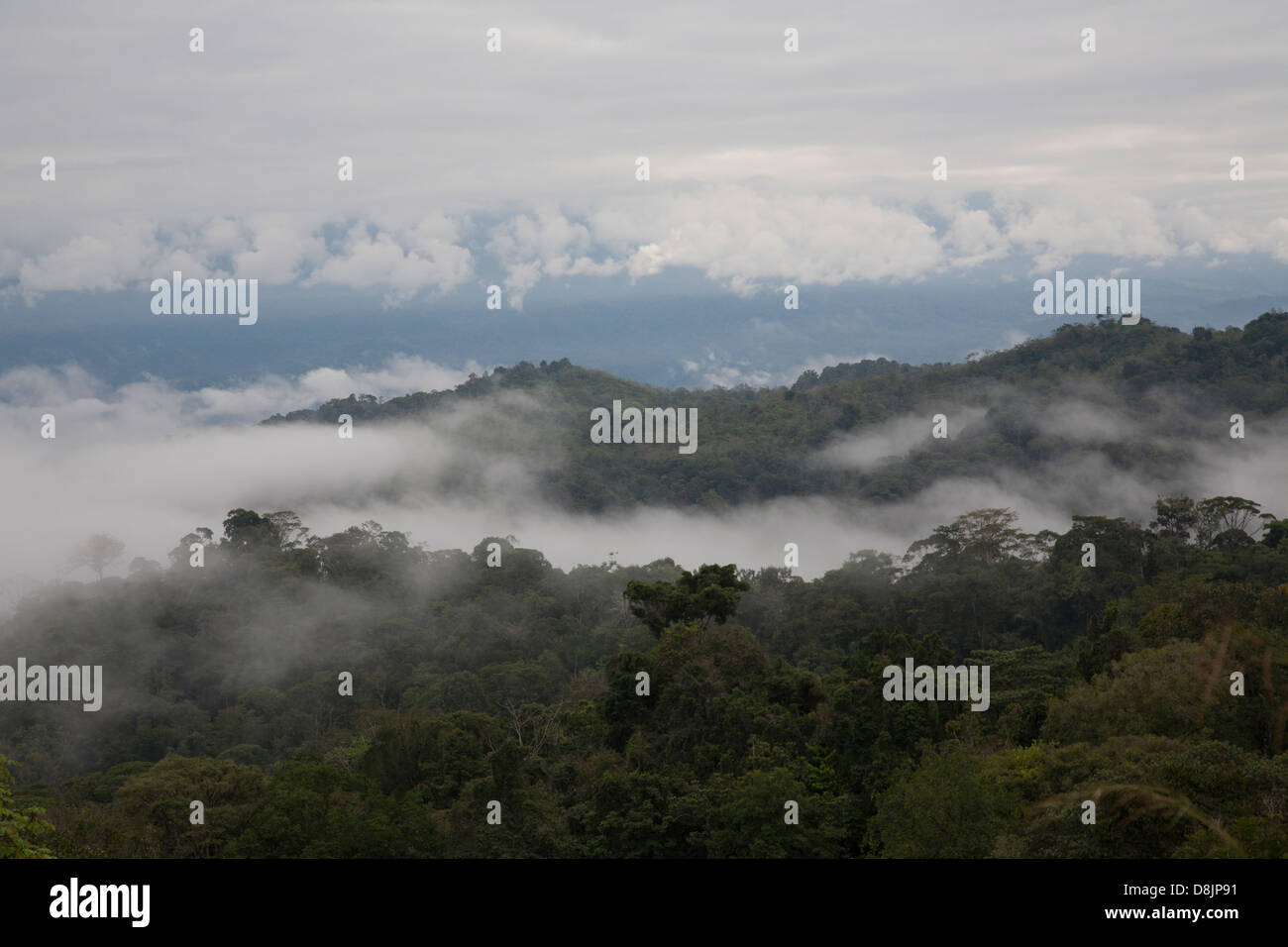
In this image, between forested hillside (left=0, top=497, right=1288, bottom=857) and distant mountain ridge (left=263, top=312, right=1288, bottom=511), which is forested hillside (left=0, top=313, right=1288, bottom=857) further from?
distant mountain ridge (left=263, top=312, right=1288, bottom=511)

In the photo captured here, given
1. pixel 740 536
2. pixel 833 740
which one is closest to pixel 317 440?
pixel 740 536

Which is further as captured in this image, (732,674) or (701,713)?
(732,674)

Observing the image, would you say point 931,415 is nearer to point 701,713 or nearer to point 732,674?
point 732,674

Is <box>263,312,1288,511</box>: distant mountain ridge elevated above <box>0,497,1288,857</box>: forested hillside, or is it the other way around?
<box>263,312,1288,511</box>: distant mountain ridge

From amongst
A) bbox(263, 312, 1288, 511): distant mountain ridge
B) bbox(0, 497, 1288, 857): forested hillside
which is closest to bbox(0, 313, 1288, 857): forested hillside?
bbox(0, 497, 1288, 857): forested hillside

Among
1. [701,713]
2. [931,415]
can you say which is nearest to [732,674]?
[701,713]

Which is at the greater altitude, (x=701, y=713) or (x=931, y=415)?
(x=931, y=415)

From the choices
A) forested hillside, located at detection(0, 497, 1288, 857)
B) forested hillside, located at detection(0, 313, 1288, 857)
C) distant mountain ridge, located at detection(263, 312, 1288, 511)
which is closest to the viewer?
forested hillside, located at detection(0, 497, 1288, 857)

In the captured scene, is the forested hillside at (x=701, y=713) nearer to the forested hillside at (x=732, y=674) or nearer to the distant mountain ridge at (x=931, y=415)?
the forested hillside at (x=732, y=674)

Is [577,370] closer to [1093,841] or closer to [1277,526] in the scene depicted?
[1277,526]

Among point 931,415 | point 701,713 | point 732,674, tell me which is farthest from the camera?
point 931,415

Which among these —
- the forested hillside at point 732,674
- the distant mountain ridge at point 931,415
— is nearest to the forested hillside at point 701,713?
the forested hillside at point 732,674
